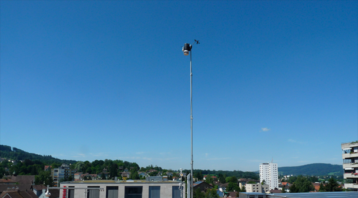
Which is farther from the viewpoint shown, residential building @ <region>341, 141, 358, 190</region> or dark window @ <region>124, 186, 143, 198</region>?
residential building @ <region>341, 141, 358, 190</region>

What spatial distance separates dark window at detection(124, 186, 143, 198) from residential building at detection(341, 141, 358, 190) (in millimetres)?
49181

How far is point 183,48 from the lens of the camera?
16.0 m

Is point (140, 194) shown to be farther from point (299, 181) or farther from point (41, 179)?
point (41, 179)

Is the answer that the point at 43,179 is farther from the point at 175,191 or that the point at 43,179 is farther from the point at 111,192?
the point at 175,191

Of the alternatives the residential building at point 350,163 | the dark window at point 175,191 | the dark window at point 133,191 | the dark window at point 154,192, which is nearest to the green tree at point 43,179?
the dark window at point 133,191

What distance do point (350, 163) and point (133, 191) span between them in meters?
50.9

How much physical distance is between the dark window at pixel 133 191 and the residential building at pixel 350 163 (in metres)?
49.2

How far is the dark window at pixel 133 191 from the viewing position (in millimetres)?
33500

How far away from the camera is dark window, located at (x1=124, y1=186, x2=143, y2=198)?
33.5 meters

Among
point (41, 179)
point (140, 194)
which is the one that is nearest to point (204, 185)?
point (41, 179)

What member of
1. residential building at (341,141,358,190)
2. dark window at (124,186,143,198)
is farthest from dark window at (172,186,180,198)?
residential building at (341,141,358,190)

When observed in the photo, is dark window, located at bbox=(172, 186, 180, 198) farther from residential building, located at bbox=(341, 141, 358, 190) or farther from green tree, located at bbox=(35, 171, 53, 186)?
green tree, located at bbox=(35, 171, 53, 186)

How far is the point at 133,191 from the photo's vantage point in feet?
111

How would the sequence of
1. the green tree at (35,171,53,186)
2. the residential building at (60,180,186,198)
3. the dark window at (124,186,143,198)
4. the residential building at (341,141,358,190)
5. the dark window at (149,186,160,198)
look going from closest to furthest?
the residential building at (60,180,186,198) < the dark window at (124,186,143,198) < the dark window at (149,186,160,198) < the residential building at (341,141,358,190) < the green tree at (35,171,53,186)
